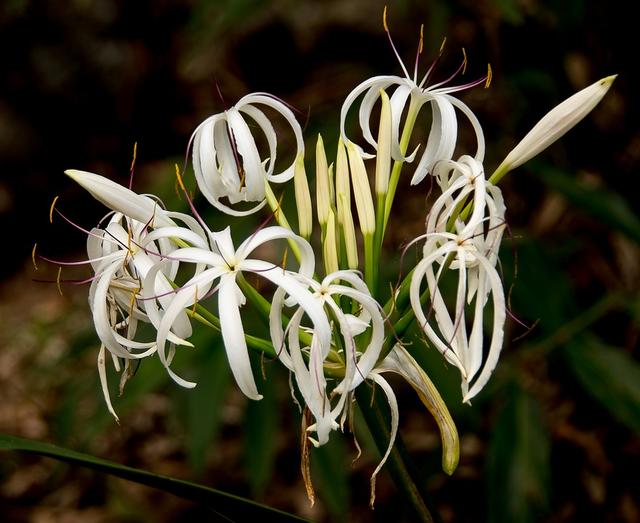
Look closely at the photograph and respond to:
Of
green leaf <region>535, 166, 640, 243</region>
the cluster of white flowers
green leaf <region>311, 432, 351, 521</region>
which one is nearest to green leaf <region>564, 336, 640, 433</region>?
green leaf <region>535, 166, 640, 243</region>

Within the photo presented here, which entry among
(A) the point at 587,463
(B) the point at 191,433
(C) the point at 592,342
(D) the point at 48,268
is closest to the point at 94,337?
(B) the point at 191,433

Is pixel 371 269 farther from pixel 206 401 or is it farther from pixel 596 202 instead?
pixel 596 202

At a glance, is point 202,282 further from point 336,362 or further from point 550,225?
point 550,225

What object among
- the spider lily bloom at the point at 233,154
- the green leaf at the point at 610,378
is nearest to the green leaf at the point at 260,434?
the green leaf at the point at 610,378

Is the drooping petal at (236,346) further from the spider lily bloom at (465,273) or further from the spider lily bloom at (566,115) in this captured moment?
the spider lily bloom at (566,115)

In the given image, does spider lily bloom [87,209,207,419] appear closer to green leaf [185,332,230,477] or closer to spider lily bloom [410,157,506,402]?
spider lily bloom [410,157,506,402]

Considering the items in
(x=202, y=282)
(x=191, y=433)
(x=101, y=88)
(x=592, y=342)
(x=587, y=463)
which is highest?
(x=101, y=88)

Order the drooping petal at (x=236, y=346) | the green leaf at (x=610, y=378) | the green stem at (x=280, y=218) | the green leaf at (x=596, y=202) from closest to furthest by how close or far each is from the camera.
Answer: the drooping petal at (x=236, y=346) < the green stem at (x=280, y=218) < the green leaf at (x=610, y=378) < the green leaf at (x=596, y=202)
